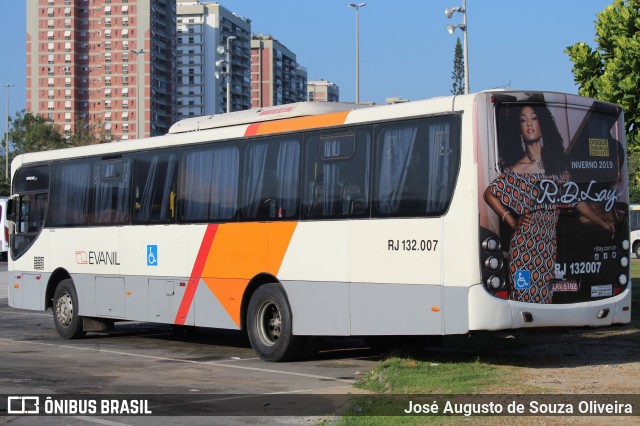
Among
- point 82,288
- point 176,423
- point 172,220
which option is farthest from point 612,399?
point 82,288

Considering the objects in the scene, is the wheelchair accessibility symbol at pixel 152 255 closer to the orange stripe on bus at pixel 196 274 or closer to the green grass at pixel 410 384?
the orange stripe on bus at pixel 196 274

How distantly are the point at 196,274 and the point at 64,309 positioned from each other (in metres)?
4.16

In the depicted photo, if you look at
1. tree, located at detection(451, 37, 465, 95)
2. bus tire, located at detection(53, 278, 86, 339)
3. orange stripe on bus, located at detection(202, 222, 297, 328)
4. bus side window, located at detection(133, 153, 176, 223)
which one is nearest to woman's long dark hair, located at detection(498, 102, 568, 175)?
orange stripe on bus, located at detection(202, 222, 297, 328)

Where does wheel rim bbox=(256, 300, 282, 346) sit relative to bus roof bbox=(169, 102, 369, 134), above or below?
below

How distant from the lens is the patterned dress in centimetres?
1242

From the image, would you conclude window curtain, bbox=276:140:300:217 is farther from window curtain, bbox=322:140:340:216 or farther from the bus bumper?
the bus bumper

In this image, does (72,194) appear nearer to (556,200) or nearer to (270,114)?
(270,114)

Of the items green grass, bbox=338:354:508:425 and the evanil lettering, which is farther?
the evanil lettering

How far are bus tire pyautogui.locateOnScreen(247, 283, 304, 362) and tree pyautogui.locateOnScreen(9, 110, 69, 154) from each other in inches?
4012

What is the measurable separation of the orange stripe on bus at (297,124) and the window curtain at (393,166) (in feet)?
3.41

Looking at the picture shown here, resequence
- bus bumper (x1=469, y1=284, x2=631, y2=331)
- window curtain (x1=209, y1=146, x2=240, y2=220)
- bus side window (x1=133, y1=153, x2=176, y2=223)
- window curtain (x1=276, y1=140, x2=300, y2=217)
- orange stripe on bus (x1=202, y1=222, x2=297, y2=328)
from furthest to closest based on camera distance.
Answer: bus side window (x1=133, y1=153, x2=176, y2=223), window curtain (x1=209, y1=146, x2=240, y2=220), orange stripe on bus (x1=202, y1=222, x2=297, y2=328), window curtain (x1=276, y1=140, x2=300, y2=217), bus bumper (x1=469, y1=284, x2=631, y2=331)

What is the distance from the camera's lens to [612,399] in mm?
10266

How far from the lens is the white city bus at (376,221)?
40.9 ft

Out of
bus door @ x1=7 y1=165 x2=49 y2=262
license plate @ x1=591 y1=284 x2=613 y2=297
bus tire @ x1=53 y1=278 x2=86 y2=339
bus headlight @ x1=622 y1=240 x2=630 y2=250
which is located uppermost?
bus door @ x1=7 y1=165 x2=49 y2=262
